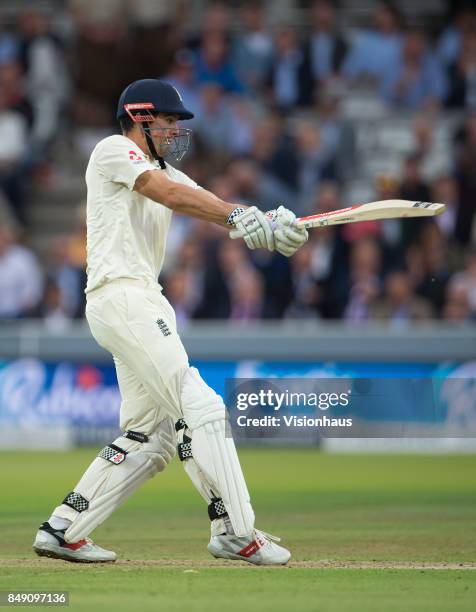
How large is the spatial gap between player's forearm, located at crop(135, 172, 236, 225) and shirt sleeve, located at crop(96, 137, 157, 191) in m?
0.07

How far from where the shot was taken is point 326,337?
14.0m

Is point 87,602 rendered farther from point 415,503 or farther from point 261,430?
point 415,503

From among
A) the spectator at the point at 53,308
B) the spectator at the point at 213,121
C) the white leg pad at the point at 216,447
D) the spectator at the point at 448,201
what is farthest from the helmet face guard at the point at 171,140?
the spectator at the point at 213,121

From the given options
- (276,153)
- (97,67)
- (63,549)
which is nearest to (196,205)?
(63,549)

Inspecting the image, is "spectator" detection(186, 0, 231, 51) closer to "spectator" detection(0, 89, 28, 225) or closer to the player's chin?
"spectator" detection(0, 89, 28, 225)

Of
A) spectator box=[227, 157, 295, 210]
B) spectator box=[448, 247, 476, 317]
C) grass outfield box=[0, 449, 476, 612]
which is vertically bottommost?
grass outfield box=[0, 449, 476, 612]

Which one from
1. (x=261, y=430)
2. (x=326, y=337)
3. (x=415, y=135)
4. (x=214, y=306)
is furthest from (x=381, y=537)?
(x=415, y=135)

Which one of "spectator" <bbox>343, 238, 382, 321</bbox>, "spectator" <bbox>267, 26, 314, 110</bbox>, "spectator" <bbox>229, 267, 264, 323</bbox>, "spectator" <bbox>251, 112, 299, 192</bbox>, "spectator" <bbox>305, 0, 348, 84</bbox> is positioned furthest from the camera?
"spectator" <bbox>305, 0, 348, 84</bbox>

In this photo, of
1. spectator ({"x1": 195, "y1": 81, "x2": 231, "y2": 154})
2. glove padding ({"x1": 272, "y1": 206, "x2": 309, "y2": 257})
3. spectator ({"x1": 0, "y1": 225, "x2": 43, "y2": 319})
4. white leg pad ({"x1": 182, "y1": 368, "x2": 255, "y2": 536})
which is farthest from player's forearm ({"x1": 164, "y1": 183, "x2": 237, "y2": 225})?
spectator ({"x1": 195, "y1": 81, "x2": 231, "y2": 154})

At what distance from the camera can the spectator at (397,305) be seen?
14438mm

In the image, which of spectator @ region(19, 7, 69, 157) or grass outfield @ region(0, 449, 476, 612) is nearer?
grass outfield @ region(0, 449, 476, 612)

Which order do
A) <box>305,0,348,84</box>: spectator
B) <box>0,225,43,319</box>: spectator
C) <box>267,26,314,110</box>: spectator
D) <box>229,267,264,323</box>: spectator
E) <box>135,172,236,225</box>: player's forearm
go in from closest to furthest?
1. <box>135,172,236,225</box>: player's forearm
2. <box>229,267,264,323</box>: spectator
3. <box>0,225,43,319</box>: spectator
4. <box>267,26,314,110</box>: spectator
5. <box>305,0,348,84</box>: spectator

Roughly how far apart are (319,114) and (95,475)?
11.2 meters

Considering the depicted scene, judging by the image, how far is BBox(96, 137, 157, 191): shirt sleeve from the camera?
245 inches
